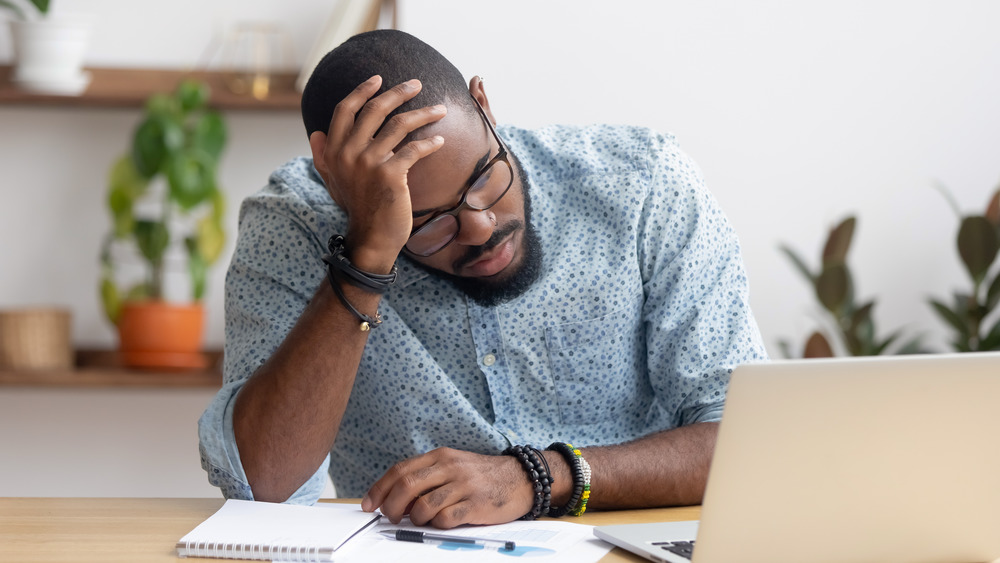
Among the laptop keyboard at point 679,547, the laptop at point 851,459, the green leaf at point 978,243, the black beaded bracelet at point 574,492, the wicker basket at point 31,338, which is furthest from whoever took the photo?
the wicker basket at point 31,338

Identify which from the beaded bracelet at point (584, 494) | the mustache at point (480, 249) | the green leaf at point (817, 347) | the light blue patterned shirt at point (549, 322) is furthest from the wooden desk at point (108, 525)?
the green leaf at point (817, 347)

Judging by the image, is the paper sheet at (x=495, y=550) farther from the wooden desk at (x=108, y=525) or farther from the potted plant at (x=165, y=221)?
the potted plant at (x=165, y=221)

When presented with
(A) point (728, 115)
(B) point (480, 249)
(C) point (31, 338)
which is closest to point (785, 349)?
(A) point (728, 115)

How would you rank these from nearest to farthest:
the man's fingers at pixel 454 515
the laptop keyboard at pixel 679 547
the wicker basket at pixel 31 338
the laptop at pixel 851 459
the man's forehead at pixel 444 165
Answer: the laptop at pixel 851 459 < the laptop keyboard at pixel 679 547 < the man's fingers at pixel 454 515 < the man's forehead at pixel 444 165 < the wicker basket at pixel 31 338

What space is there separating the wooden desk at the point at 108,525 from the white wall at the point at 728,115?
140 cm

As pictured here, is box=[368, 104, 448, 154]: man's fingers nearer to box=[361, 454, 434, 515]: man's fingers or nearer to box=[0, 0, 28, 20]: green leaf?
box=[361, 454, 434, 515]: man's fingers

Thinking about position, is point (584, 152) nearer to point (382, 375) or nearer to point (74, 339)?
point (382, 375)

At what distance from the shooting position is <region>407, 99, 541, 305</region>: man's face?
120 cm

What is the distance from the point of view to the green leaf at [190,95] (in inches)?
91.0

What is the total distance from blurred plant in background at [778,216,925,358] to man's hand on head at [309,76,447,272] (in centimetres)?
135

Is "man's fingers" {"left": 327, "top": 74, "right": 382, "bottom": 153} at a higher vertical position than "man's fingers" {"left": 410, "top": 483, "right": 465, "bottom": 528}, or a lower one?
higher

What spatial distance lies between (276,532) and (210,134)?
1620mm

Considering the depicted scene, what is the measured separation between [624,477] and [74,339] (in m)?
1.86

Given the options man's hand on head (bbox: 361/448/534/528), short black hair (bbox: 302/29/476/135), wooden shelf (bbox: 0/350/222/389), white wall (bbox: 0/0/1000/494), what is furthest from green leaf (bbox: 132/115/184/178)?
man's hand on head (bbox: 361/448/534/528)
